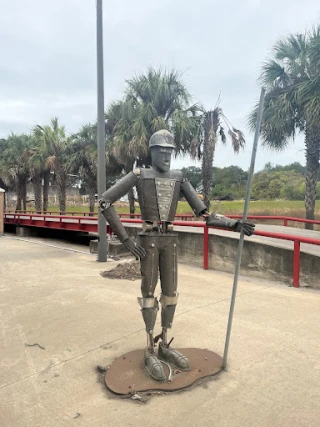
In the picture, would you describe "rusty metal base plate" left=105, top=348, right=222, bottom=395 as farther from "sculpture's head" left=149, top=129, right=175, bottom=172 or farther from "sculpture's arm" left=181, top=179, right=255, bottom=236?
"sculpture's head" left=149, top=129, right=175, bottom=172

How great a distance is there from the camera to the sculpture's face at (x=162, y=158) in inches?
112

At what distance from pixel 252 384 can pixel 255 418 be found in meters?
0.43

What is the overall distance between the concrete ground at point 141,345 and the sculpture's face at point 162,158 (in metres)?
1.80

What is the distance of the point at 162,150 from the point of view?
2.85m

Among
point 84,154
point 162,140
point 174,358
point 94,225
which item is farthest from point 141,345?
point 84,154

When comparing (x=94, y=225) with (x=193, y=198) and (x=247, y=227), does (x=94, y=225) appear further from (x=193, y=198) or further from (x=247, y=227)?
Result: (x=247, y=227)

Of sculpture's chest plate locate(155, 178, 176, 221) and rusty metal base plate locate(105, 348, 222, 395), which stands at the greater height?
sculpture's chest plate locate(155, 178, 176, 221)

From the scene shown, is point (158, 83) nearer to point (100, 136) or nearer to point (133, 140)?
point (133, 140)

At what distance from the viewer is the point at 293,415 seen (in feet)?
7.25

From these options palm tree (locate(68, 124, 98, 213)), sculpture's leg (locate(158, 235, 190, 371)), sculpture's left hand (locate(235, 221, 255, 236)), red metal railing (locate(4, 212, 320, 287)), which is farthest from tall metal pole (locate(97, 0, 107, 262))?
palm tree (locate(68, 124, 98, 213))

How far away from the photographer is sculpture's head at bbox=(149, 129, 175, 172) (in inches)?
112

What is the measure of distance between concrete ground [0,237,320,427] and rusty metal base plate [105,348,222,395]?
0.09 meters

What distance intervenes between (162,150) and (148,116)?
14.5 metres

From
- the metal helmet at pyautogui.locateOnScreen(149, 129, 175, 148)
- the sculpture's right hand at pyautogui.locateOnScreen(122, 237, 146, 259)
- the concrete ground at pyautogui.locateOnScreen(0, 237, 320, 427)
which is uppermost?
the metal helmet at pyautogui.locateOnScreen(149, 129, 175, 148)
